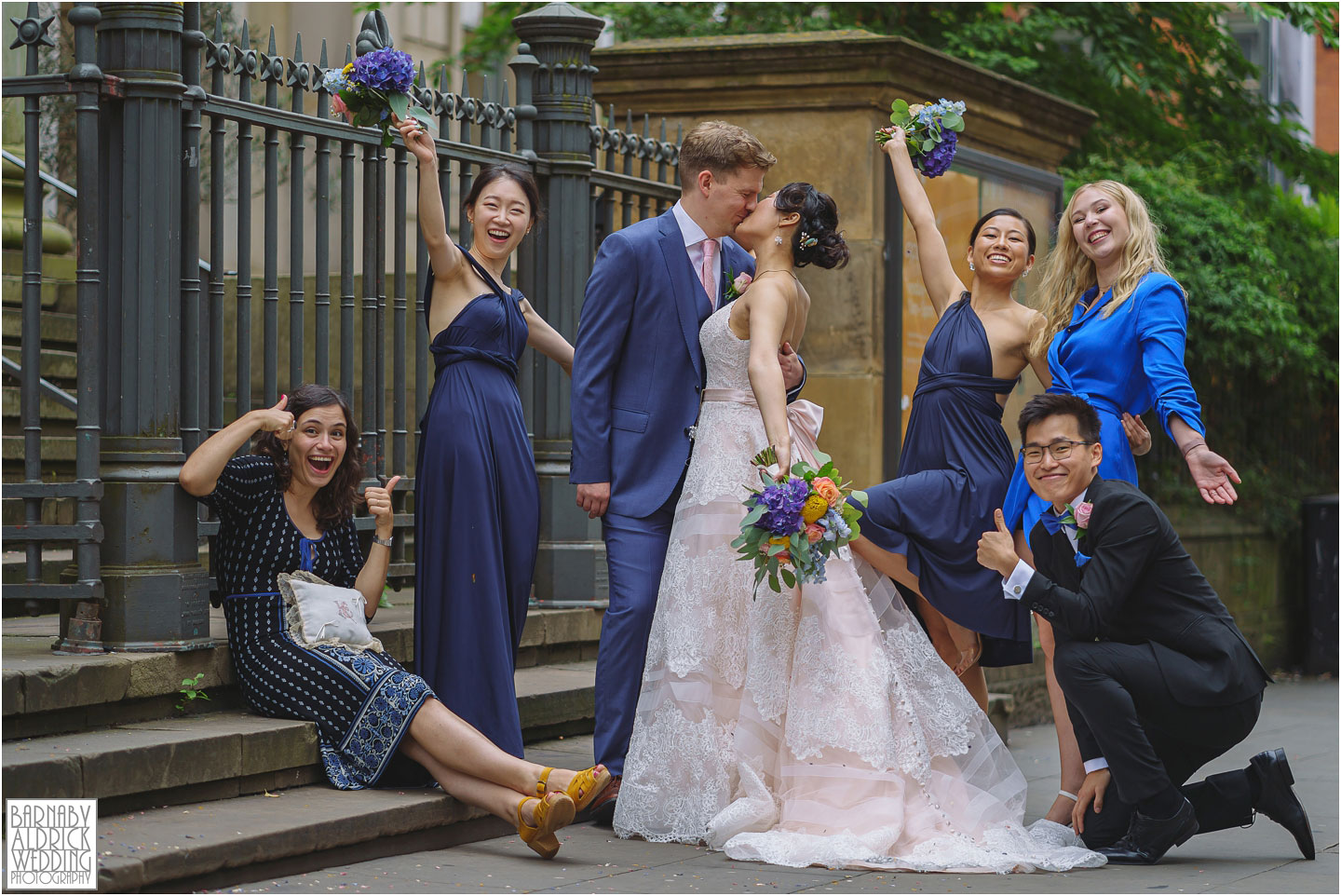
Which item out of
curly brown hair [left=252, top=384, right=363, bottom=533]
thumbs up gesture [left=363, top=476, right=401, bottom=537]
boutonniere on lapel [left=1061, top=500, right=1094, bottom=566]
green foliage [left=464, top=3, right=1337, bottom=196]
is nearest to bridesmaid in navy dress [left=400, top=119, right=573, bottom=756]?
thumbs up gesture [left=363, top=476, right=401, bottom=537]

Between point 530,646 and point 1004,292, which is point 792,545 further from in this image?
point 530,646

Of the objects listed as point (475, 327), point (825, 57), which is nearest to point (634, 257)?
point (475, 327)

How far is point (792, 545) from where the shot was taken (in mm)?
4703

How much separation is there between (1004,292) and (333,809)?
109 inches

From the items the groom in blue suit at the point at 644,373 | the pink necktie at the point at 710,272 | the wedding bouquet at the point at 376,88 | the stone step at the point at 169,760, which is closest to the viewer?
the stone step at the point at 169,760

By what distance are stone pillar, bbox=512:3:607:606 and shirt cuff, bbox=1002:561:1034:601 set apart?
Result: 245cm

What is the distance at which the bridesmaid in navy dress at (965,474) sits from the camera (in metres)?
5.27

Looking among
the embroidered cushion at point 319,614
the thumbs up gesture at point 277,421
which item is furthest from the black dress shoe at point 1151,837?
the thumbs up gesture at point 277,421

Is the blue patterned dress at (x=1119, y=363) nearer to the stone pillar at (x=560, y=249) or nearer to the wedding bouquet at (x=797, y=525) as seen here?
the wedding bouquet at (x=797, y=525)

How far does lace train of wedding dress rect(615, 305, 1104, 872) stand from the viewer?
15.6 ft

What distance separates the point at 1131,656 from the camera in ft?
16.2

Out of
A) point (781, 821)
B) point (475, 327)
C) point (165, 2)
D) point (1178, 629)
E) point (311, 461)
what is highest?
point (165, 2)

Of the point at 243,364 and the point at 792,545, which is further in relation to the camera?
the point at 243,364

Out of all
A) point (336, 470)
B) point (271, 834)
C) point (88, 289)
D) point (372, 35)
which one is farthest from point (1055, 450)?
point (88, 289)
